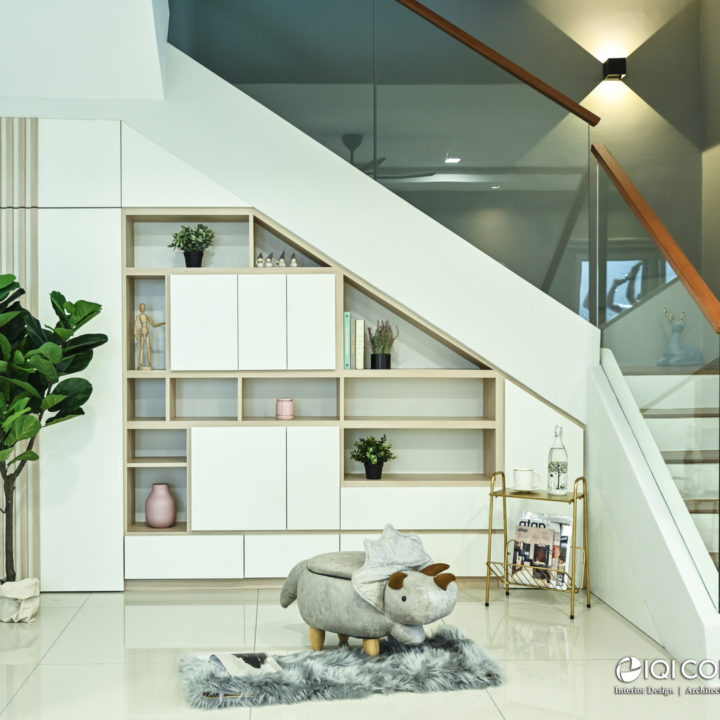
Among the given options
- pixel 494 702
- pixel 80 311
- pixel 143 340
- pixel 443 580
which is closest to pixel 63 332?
pixel 80 311

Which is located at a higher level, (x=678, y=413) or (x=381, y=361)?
(x=381, y=361)

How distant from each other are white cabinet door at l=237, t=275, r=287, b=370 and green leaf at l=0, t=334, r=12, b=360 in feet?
3.82

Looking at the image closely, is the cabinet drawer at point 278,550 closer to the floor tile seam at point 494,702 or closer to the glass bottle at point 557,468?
the glass bottle at point 557,468

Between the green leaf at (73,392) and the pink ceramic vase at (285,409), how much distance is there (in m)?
1.03

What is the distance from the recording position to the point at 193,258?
439cm

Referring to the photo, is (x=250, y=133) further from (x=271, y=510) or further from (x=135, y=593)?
(x=135, y=593)

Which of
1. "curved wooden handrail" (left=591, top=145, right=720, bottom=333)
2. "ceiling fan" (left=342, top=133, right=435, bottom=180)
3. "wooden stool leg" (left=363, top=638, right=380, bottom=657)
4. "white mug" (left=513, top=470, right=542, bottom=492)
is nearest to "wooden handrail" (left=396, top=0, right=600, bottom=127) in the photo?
"curved wooden handrail" (left=591, top=145, right=720, bottom=333)

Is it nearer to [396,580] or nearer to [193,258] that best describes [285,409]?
[193,258]

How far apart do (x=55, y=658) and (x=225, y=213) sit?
2347 mm

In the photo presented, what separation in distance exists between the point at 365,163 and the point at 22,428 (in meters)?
2.22

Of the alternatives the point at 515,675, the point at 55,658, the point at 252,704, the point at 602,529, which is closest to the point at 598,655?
the point at 515,675

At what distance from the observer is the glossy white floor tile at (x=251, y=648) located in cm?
276

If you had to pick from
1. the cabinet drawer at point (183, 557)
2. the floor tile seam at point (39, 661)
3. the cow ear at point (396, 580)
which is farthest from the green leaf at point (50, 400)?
the cow ear at point (396, 580)

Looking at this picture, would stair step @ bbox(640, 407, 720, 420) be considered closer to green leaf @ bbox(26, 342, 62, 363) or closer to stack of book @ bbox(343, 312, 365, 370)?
stack of book @ bbox(343, 312, 365, 370)
